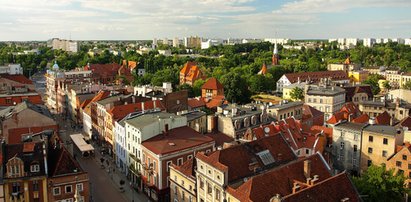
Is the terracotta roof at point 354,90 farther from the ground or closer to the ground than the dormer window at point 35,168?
farther from the ground

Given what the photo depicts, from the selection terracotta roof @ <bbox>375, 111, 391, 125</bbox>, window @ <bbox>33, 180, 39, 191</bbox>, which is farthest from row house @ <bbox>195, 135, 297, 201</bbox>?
terracotta roof @ <bbox>375, 111, 391, 125</bbox>

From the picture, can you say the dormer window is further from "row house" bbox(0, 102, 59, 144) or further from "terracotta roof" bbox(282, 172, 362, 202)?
"terracotta roof" bbox(282, 172, 362, 202)

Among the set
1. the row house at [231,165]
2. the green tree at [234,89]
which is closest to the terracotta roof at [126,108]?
the row house at [231,165]

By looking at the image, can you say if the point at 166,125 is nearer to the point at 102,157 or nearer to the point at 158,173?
the point at 158,173

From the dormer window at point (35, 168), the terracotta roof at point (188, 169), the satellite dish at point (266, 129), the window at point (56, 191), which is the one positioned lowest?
the window at point (56, 191)

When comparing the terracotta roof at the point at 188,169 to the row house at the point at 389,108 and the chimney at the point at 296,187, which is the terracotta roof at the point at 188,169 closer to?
the chimney at the point at 296,187

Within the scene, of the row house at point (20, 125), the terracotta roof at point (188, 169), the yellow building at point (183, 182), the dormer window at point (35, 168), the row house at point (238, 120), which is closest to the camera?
the dormer window at point (35, 168)
